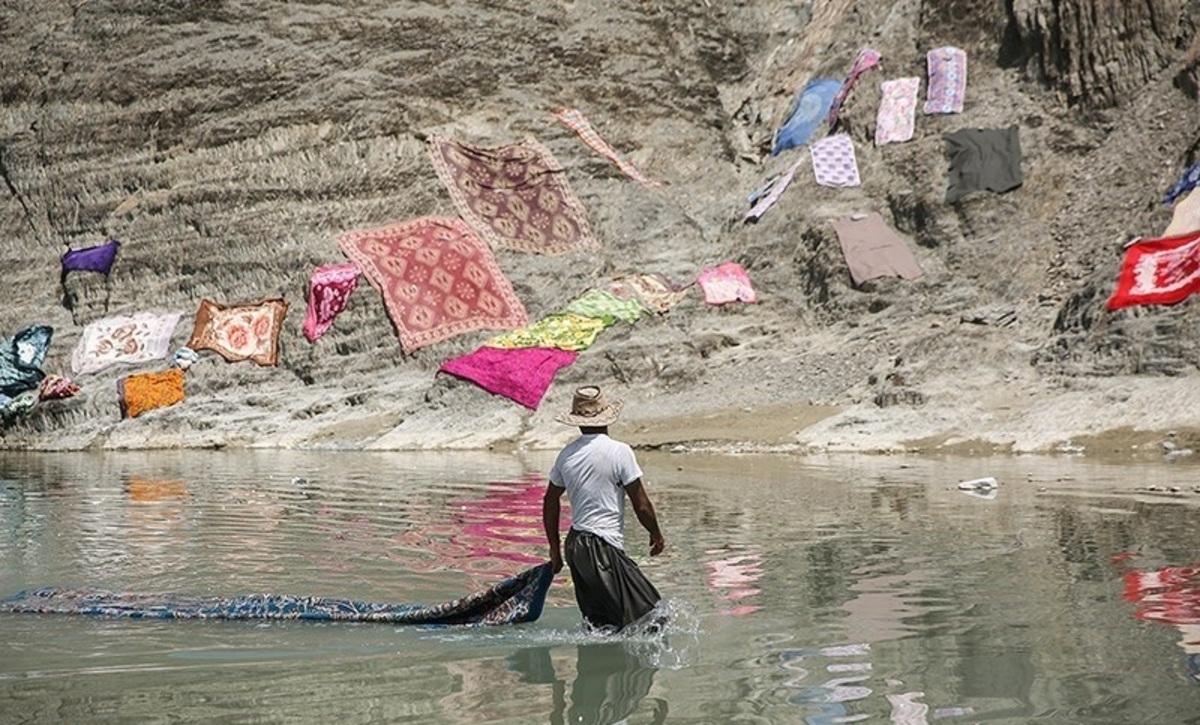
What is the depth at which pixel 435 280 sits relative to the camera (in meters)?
30.9

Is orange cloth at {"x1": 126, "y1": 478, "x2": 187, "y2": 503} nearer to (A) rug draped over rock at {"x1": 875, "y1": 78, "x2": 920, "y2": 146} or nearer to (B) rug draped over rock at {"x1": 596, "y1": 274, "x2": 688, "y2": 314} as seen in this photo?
(B) rug draped over rock at {"x1": 596, "y1": 274, "x2": 688, "y2": 314}

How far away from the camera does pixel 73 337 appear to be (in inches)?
1316

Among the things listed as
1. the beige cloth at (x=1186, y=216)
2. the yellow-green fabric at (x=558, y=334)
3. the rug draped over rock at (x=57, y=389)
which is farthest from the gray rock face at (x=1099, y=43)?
the rug draped over rock at (x=57, y=389)

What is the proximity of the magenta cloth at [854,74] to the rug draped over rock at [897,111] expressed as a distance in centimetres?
92

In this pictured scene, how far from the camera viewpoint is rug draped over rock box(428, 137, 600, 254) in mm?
32406

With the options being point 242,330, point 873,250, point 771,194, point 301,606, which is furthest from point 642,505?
point 242,330

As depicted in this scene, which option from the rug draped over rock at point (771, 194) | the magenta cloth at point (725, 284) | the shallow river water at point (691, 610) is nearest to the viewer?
the shallow river water at point (691, 610)

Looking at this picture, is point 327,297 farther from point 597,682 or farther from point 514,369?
point 597,682

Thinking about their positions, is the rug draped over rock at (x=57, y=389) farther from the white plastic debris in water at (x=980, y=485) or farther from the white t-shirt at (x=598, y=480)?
the white t-shirt at (x=598, y=480)

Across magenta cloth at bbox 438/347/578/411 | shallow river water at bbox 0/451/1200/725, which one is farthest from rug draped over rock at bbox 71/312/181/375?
shallow river water at bbox 0/451/1200/725

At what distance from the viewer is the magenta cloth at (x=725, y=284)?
30.0 m

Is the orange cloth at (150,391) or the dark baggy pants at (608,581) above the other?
the dark baggy pants at (608,581)

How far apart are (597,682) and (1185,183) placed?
20559mm

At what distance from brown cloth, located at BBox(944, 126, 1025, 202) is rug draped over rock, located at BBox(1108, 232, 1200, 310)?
580cm
